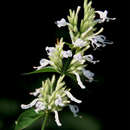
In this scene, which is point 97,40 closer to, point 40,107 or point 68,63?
point 68,63

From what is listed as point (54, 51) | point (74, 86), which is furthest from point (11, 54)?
point (54, 51)

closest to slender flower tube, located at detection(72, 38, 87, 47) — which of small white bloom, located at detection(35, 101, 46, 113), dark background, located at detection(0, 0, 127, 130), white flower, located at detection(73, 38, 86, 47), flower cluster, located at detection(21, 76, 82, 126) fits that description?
white flower, located at detection(73, 38, 86, 47)

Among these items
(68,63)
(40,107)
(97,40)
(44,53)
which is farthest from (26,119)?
(44,53)

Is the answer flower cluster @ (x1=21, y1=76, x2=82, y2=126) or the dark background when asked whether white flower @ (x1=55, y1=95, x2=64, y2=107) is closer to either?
flower cluster @ (x1=21, y1=76, x2=82, y2=126)

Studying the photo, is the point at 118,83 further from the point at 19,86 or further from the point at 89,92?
the point at 19,86

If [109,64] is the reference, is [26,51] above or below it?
above

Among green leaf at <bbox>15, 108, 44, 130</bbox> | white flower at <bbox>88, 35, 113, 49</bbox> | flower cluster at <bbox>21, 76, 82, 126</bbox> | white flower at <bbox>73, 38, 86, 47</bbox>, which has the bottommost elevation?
green leaf at <bbox>15, 108, 44, 130</bbox>

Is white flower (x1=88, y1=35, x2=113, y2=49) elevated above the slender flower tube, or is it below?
above

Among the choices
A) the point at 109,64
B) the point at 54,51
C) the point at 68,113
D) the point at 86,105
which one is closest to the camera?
the point at 54,51
